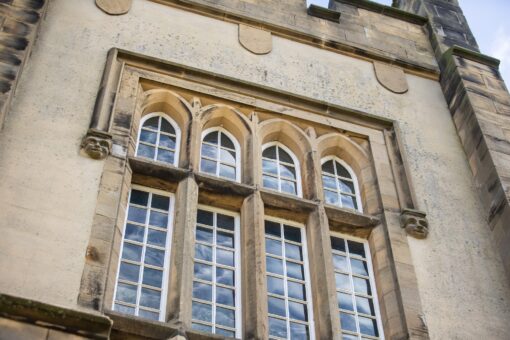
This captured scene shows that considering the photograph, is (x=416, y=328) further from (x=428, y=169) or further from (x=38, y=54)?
(x=38, y=54)

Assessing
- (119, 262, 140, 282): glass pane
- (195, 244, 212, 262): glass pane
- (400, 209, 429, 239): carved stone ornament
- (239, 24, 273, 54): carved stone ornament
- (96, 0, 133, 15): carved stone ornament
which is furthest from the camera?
(239, 24, 273, 54): carved stone ornament

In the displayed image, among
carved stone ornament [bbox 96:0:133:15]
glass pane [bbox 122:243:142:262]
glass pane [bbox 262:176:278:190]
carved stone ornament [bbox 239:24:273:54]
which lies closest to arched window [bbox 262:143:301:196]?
glass pane [bbox 262:176:278:190]

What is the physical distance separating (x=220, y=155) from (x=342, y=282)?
2048mm

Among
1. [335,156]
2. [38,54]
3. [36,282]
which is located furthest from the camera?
[335,156]

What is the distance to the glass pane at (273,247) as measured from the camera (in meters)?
9.38

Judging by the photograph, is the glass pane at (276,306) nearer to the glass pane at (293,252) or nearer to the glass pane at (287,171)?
the glass pane at (293,252)

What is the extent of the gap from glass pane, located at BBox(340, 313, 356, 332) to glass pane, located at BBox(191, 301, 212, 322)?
4.34 ft

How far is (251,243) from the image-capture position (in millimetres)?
9016

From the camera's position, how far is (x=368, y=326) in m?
8.96

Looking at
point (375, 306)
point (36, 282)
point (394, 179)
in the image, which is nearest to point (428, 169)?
point (394, 179)

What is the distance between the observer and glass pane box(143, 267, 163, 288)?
27.8 ft

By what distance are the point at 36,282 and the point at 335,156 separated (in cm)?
448

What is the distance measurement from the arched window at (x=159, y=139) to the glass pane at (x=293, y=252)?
4.96 feet

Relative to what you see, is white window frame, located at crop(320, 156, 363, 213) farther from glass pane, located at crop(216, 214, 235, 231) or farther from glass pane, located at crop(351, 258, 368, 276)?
glass pane, located at crop(216, 214, 235, 231)
